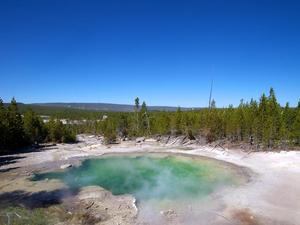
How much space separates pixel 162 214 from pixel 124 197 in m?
6.72

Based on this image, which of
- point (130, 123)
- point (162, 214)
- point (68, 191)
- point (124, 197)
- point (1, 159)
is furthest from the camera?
point (130, 123)

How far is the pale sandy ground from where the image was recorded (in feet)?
77.3

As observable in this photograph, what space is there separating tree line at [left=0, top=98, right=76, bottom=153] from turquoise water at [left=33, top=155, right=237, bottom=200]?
20456 millimetres

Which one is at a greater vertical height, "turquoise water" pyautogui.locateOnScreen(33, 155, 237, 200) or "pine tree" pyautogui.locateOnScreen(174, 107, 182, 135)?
"pine tree" pyautogui.locateOnScreen(174, 107, 182, 135)

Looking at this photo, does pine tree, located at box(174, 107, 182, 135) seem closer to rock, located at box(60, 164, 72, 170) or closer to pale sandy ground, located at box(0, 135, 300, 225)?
pale sandy ground, located at box(0, 135, 300, 225)

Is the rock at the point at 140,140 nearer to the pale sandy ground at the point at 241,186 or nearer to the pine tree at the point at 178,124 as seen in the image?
the pine tree at the point at 178,124

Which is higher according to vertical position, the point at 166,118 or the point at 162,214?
the point at 166,118

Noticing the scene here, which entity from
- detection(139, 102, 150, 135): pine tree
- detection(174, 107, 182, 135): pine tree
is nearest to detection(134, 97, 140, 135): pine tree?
detection(139, 102, 150, 135): pine tree

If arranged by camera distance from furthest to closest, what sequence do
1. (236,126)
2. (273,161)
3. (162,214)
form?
(236,126) < (273,161) < (162,214)

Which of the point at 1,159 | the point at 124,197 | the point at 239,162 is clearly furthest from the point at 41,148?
the point at 239,162

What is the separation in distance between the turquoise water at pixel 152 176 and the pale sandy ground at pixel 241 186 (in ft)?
10.4

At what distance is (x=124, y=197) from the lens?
3000cm

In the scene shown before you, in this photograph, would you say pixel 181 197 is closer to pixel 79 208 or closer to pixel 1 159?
pixel 79 208

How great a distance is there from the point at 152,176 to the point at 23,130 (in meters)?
40.1
